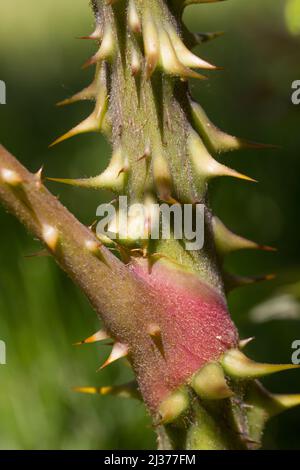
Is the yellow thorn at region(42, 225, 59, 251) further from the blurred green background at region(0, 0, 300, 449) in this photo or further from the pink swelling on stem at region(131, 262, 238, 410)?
the blurred green background at region(0, 0, 300, 449)

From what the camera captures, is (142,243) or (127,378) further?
(127,378)

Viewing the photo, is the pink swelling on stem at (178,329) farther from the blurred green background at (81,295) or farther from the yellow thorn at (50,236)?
the blurred green background at (81,295)

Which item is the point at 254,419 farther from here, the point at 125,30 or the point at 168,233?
the point at 125,30

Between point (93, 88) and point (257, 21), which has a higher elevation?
point (93, 88)

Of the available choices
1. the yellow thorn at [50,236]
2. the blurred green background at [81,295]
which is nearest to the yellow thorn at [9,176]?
the yellow thorn at [50,236]

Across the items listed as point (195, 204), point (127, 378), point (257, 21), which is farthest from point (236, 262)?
point (195, 204)

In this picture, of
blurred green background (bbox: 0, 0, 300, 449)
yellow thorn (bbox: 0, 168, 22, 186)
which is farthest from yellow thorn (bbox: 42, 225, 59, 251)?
blurred green background (bbox: 0, 0, 300, 449)
